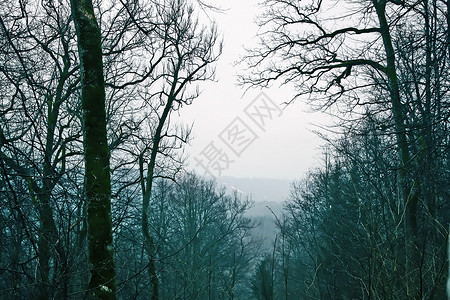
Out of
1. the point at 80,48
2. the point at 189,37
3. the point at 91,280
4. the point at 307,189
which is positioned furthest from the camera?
the point at 307,189

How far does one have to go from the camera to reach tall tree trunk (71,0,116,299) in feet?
9.66

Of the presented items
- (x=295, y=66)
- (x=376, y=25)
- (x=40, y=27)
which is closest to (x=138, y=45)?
(x=40, y=27)

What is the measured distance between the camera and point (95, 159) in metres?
3.11

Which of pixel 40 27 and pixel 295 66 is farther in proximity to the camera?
pixel 295 66

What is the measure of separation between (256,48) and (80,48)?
7002 millimetres

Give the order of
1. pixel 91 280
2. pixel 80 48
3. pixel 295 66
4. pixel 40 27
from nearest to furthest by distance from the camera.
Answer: pixel 91 280 → pixel 80 48 → pixel 40 27 → pixel 295 66

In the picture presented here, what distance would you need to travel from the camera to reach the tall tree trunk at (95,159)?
294 cm

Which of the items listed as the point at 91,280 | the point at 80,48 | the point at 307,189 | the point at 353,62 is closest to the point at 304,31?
the point at 353,62

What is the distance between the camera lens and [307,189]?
24828 mm

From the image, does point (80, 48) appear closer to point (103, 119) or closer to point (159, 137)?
point (103, 119)

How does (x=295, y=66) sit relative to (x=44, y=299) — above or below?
above

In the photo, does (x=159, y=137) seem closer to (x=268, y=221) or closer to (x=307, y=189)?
(x=307, y=189)

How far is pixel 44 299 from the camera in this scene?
3090 millimetres

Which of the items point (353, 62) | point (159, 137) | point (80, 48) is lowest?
point (80, 48)
